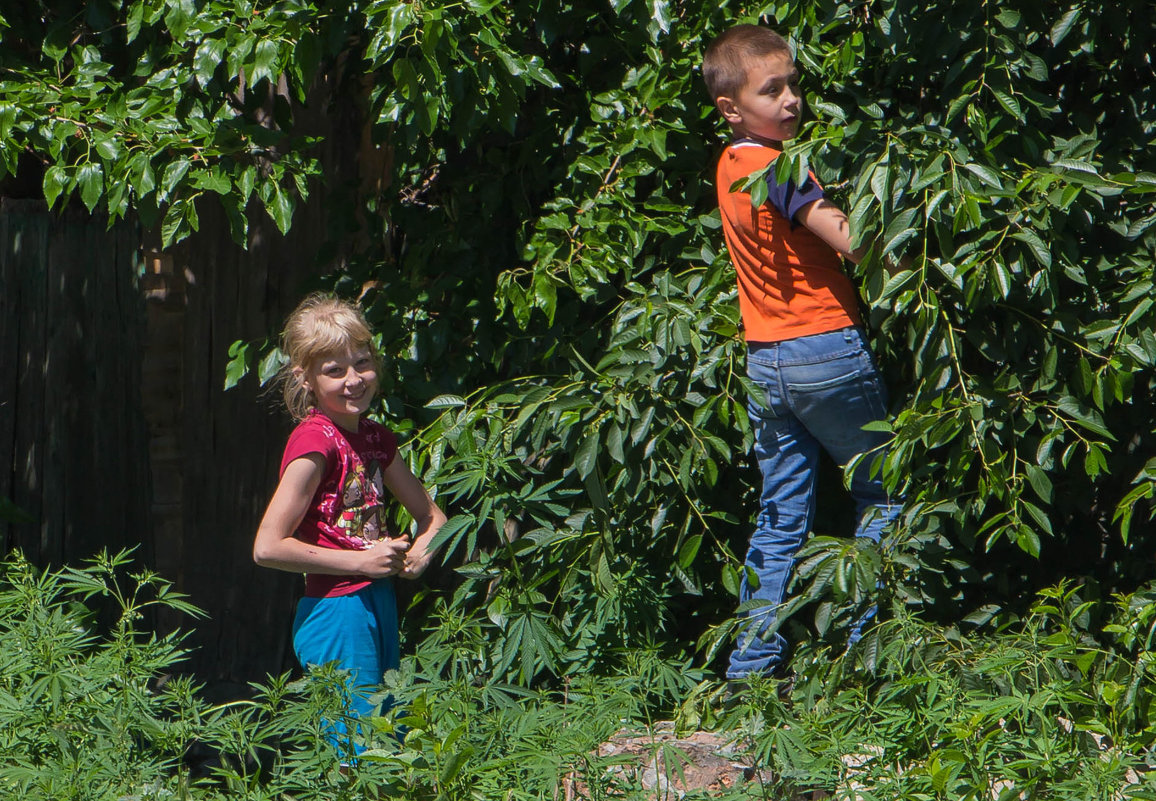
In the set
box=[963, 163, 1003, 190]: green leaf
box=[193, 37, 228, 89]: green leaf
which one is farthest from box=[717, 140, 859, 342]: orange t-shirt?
box=[193, 37, 228, 89]: green leaf

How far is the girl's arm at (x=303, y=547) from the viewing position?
9.23ft

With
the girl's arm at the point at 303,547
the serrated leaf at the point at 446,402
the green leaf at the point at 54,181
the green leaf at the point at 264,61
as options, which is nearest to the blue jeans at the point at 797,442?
the serrated leaf at the point at 446,402

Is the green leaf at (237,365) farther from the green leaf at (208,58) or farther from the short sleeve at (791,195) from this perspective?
the short sleeve at (791,195)

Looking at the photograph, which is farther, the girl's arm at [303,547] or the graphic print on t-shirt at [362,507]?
the graphic print on t-shirt at [362,507]

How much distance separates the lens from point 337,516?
295 centimetres

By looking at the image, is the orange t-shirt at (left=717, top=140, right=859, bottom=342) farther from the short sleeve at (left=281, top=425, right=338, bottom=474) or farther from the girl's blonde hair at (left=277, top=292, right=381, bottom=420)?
the short sleeve at (left=281, top=425, right=338, bottom=474)

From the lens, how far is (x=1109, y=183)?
8.89ft

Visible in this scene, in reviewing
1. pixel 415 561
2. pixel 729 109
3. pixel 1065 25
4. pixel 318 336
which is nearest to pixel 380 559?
pixel 415 561

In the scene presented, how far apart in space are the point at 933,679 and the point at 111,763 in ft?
5.13

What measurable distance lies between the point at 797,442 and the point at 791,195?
0.60 metres

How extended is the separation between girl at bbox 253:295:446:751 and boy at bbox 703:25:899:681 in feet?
2.80

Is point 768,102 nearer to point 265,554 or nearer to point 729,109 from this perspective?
point 729,109

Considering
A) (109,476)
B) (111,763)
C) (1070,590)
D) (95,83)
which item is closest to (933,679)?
(1070,590)

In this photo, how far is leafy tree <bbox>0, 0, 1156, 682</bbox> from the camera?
279 cm
